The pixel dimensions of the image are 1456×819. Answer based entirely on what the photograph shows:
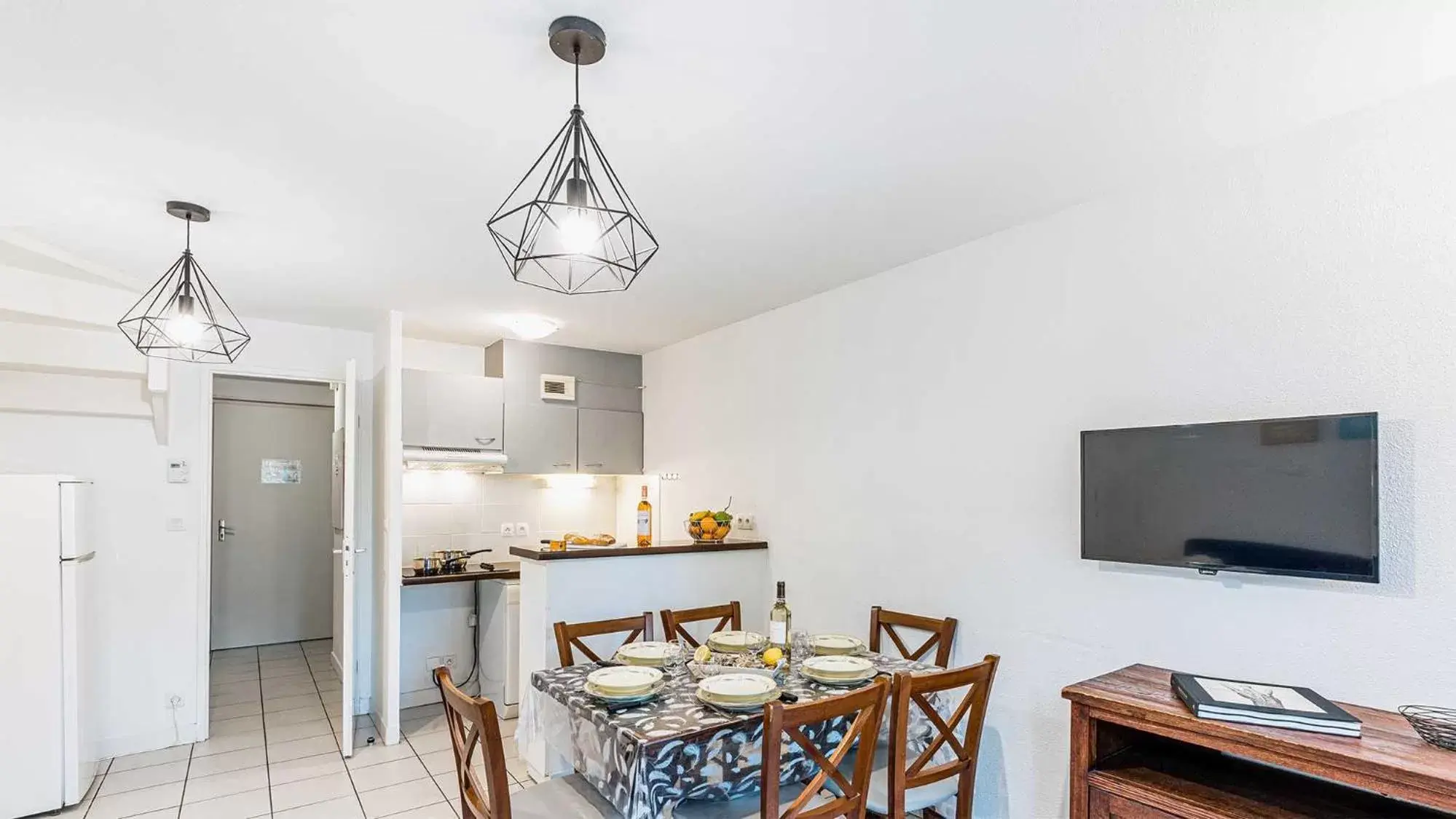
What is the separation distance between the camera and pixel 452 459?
15.1 ft

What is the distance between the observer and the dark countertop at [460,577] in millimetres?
4453

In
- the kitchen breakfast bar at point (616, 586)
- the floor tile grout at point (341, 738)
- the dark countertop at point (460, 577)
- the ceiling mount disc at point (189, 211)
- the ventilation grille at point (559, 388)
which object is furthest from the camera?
the ventilation grille at point (559, 388)

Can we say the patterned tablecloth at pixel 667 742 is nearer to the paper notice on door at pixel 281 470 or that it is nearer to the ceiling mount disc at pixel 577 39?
the ceiling mount disc at pixel 577 39

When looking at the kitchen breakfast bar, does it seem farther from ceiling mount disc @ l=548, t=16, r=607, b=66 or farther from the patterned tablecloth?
ceiling mount disc @ l=548, t=16, r=607, b=66

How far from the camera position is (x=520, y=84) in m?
1.82

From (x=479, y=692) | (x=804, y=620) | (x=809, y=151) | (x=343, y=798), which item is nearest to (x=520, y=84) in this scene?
(x=809, y=151)

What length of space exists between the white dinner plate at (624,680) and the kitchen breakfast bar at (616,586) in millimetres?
850

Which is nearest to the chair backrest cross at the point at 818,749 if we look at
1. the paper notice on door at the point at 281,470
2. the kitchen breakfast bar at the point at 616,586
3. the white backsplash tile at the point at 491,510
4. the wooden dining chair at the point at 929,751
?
the wooden dining chair at the point at 929,751

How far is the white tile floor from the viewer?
127 inches

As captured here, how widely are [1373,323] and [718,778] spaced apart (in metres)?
2.16

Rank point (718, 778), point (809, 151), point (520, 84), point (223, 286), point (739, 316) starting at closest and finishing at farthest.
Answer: point (520, 84) → point (718, 778) → point (809, 151) → point (223, 286) → point (739, 316)

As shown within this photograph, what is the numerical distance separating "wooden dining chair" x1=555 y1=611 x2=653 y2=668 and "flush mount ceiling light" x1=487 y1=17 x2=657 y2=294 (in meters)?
1.34

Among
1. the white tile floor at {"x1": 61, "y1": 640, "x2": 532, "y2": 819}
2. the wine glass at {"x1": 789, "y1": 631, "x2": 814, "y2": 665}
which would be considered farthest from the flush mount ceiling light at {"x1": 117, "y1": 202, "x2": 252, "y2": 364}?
the wine glass at {"x1": 789, "y1": 631, "x2": 814, "y2": 665}

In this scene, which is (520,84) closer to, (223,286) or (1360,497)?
(1360,497)
